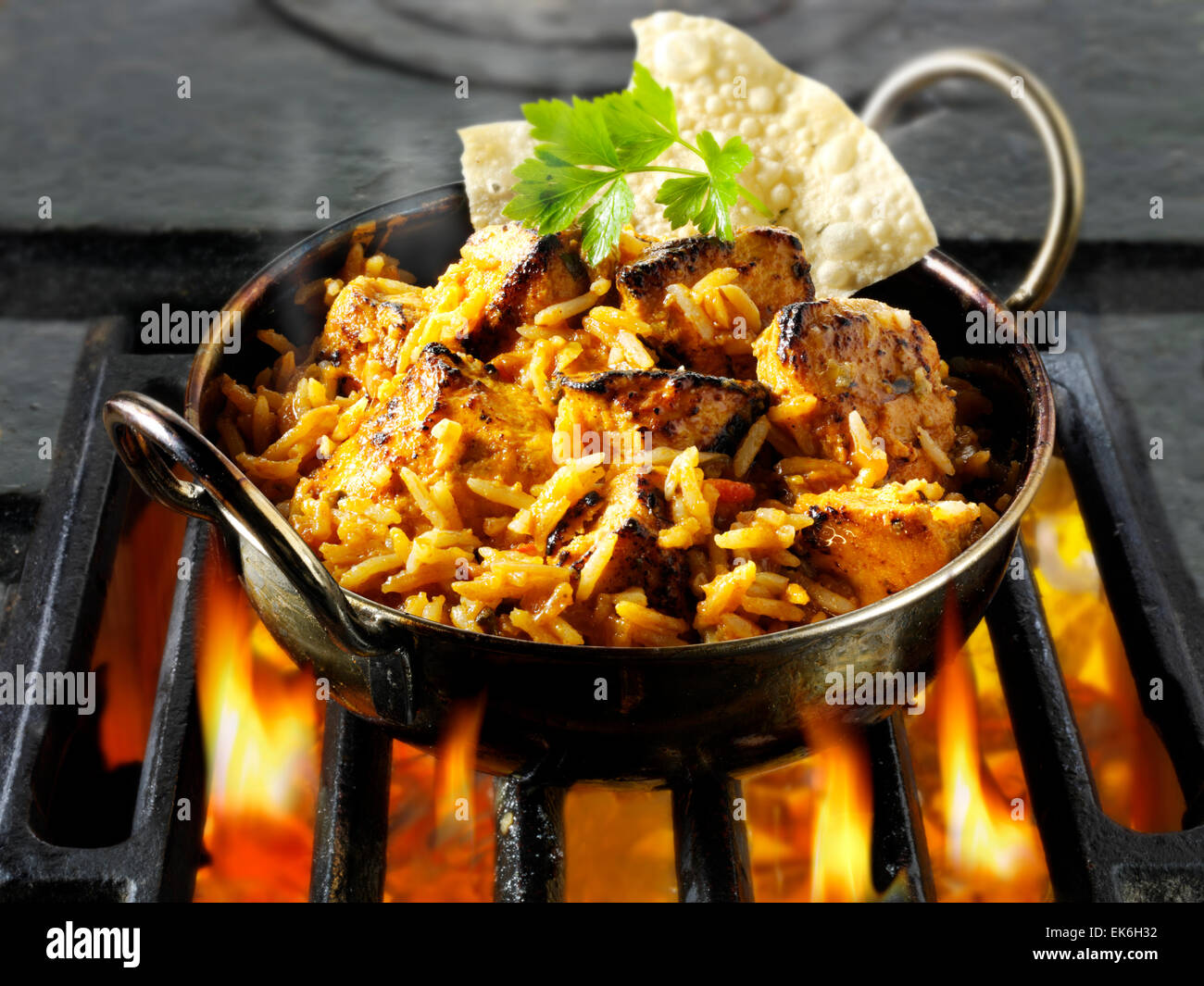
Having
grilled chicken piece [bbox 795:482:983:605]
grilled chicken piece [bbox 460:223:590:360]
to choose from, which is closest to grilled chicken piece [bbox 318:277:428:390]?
grilled chicken piece [bbox 460:223:590:360]

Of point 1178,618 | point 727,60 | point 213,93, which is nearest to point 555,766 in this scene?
point 1178,618

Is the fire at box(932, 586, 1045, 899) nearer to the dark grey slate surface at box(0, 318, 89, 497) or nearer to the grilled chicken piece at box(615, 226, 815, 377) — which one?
the grilled chicken piece at box(615, 226, 815, 377)

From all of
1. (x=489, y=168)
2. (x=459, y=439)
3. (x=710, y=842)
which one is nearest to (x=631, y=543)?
(x=459, y=439)

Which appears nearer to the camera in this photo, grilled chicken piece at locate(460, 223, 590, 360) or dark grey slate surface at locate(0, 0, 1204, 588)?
grilled chicken piece at locate(460, 223, 590, 360)

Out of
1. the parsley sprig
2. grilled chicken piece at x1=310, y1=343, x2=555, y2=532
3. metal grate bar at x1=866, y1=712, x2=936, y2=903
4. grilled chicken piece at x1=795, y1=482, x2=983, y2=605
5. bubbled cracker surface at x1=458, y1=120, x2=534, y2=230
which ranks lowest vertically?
metal grate bar at x1=866, y1=712, x2=936, y2=903

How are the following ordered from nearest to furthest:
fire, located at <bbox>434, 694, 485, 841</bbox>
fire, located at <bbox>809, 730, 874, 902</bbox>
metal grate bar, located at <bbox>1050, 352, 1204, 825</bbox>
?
1. fire, located at <bbox>434, 694, 485, 841</bbox>
2. fire, located at <bbox>809, 730, 874, 902</bbox>
3. metal grate bar, located at <bbox>1050, 352, 1204, 825</bbox>

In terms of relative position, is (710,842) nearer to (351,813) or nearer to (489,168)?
(351,813)

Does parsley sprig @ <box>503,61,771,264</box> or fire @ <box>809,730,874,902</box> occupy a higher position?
parsley sprig @ <box>503,61,771,264</box>

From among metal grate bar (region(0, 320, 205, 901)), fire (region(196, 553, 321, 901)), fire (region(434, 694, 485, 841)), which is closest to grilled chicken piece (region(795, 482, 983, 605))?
→ fire (region(434, 694, 485, 841))

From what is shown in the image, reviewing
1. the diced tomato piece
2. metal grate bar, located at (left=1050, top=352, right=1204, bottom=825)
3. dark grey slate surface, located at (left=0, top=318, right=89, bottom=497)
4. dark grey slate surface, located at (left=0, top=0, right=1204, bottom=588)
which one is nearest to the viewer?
the diced tomato piece
